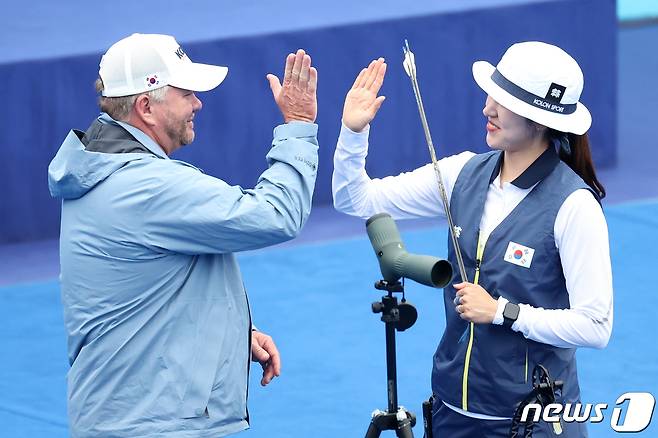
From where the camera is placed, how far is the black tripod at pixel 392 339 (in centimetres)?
355

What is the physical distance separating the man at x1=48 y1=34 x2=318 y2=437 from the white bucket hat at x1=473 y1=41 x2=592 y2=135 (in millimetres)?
563

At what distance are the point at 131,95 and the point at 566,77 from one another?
1165 millimetres

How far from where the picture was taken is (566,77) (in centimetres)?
358

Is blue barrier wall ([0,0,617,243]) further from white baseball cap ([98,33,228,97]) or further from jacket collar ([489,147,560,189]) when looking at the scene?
jacket collar ([489,147,560,189])

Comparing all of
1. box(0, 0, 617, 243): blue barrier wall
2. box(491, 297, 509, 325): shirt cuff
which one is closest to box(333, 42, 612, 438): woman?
box(491, 297, 509, 325): shirt cuff

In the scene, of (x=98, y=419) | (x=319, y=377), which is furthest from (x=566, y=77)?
(x=319, y=377)

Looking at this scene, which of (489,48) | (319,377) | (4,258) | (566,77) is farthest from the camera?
(489,48)

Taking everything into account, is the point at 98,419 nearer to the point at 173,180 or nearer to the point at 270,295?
the point at 173,180

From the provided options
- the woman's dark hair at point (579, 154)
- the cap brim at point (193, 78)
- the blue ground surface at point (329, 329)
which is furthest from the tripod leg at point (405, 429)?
the blue ground surface at point (329, 329)

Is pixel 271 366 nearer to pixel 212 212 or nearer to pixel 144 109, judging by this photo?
pixel 212 212

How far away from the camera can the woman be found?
345cm

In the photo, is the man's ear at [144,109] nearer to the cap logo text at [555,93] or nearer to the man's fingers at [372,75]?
the man's fingers at [372,75]

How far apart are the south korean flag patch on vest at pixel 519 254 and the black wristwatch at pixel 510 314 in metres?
0.12

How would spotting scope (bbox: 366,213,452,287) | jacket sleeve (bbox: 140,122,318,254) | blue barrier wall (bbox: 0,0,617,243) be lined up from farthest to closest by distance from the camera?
blue barrier wall (bbox: 0,0,617,243) → spotting scope (bbox: 366,213,452,287) → jacket sleeve (bbox: 140,122,318,254)
